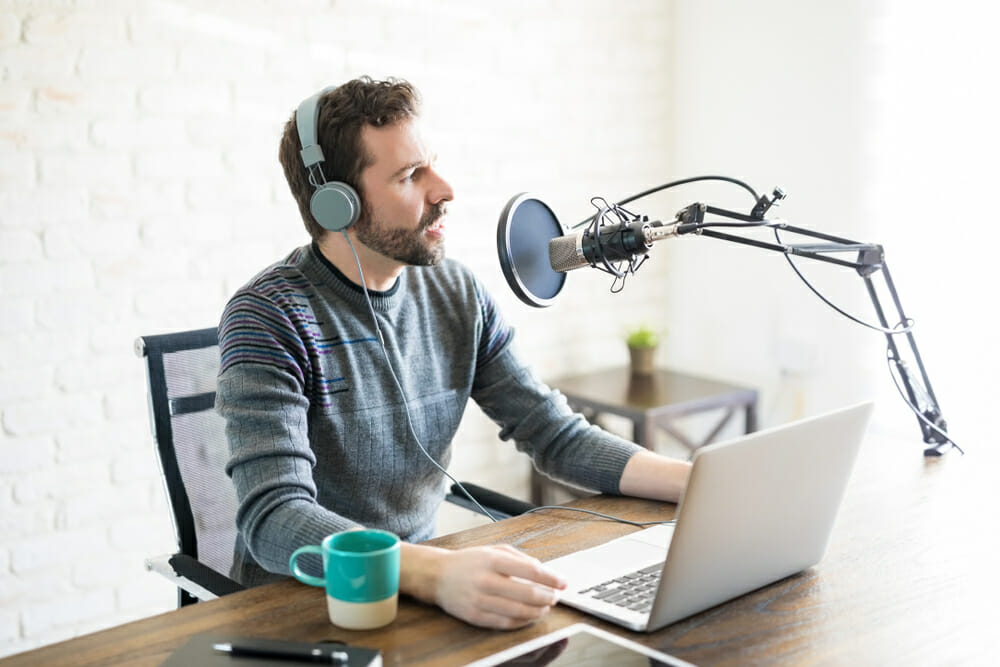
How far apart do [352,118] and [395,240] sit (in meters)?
0.20

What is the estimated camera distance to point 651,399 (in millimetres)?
2668

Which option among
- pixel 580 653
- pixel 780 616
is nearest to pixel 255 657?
pixel 580 653

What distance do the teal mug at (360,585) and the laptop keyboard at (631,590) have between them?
0.74 feet

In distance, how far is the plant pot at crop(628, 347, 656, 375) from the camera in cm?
288

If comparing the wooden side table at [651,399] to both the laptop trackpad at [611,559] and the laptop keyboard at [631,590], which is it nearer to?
the laptop trackpad at [611,559]

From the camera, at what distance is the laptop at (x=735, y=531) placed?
101 centimetres

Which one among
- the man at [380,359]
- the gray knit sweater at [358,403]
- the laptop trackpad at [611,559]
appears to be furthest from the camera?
the man at [380,359]

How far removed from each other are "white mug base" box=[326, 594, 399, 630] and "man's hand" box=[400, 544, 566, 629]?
0.06 m

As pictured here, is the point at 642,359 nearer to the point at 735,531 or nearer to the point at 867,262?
the point at 867,262

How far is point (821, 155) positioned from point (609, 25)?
0.71m

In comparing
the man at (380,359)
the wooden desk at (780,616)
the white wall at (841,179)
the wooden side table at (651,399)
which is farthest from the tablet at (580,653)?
the wooden side table at (651,399)

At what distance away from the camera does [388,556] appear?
1.04 m

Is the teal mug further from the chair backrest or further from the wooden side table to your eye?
the wooden side table

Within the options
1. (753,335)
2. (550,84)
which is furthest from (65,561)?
(753,335)
